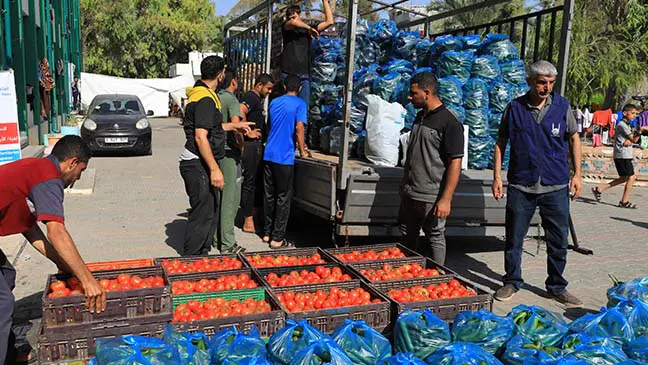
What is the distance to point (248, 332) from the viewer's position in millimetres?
3688

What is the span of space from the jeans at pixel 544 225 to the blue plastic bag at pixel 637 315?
134 cm

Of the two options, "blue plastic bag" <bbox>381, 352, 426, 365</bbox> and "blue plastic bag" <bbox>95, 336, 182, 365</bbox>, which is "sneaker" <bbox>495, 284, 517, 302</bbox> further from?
"blue plastic bag" <bbox>95, 336, 182, 365</bbox>

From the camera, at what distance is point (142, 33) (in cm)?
3947

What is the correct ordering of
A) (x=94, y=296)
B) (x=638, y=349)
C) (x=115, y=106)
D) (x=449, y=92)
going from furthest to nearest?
(x=115, y=106), (x=449, y=92), (x=94, y=296), (x=638, y=349)

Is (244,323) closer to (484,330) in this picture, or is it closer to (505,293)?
(484,330)

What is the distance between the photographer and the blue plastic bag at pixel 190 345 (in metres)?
3.02

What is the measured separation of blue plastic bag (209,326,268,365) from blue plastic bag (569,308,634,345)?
2.08 meters

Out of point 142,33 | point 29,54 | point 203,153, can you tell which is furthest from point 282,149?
point 142,33

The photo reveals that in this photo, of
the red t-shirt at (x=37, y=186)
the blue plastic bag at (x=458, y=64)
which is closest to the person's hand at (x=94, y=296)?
the red t-shirt at (x=37, y=186)

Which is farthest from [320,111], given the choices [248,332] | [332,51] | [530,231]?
[248,332]

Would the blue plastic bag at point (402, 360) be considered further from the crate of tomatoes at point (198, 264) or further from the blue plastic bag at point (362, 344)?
the crate of tomatoes at point (198, 264)

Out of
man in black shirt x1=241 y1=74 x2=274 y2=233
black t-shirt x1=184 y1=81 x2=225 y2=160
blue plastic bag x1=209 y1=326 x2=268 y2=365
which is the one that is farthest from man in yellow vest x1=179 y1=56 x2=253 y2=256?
blue plastic bag x1=209 y1=326 x2=268 y2=365

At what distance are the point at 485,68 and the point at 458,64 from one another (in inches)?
13.5

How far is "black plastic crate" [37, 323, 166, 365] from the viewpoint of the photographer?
10.9ft
